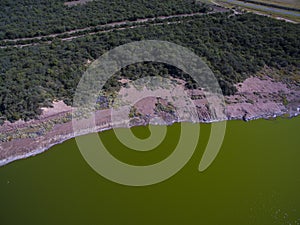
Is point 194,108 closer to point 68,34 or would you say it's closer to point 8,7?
point 68,34

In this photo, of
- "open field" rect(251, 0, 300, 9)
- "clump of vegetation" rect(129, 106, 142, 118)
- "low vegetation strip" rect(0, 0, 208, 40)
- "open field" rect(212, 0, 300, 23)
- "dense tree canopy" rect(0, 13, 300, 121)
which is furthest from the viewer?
"open field" rect(251, 0, 300, 9)

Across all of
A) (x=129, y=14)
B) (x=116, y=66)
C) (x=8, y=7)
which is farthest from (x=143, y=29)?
(x=8, y=7)

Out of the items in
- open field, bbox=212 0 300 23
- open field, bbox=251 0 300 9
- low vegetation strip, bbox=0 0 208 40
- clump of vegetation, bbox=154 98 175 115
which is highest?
open field, bbox=251 0 300 9

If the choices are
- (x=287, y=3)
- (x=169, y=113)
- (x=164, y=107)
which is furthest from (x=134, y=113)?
(x=287, y=3)

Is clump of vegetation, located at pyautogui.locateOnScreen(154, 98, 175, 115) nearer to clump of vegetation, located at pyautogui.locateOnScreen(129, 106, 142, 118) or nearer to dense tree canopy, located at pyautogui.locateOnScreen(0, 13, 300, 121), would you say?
clump of vegetation, located at pyautogui.locateOnScreen(129, 106, 142, 118)

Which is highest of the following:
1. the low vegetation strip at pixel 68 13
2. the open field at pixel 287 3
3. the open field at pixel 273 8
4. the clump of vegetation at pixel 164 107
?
the open field at pixel 287 3

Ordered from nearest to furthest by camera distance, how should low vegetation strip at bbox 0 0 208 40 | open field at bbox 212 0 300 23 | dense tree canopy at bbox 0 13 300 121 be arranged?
dense tree canopy at bbox 0 13 300 121, low vegetation strip at bbox 0 0 208 40, open field at bbox 212 0 300 23

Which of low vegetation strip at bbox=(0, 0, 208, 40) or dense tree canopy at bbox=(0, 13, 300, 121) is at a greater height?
low vegetation strip at bbox=(0, 0, 208, 40)

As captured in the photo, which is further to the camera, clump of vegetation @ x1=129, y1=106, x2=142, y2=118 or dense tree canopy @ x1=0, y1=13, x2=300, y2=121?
dense tree canopy @ x1=0, y1=13, x2=300, y2=121

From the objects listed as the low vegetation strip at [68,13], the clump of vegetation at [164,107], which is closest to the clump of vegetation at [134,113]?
the clump of vegetation at [164,107]

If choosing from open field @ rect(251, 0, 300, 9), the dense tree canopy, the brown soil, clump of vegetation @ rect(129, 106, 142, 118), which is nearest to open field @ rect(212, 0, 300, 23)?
open field @ rect(251, 0, 300, 9)

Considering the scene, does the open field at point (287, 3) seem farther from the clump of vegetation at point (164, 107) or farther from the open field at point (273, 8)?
the clump of vegetation at point (164, 107)
